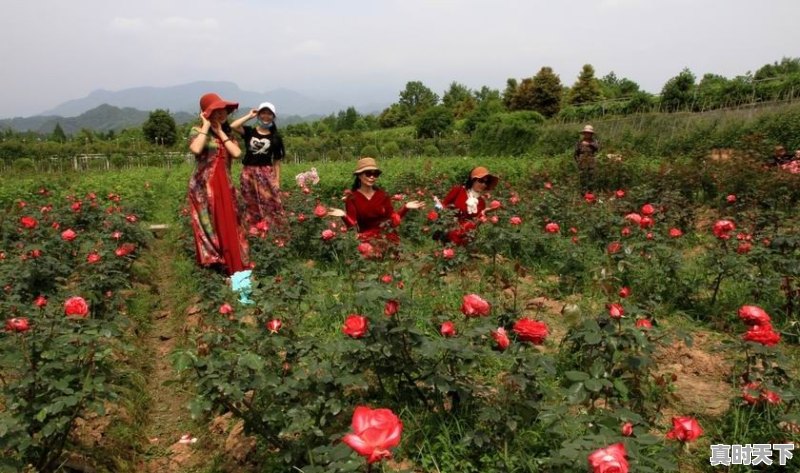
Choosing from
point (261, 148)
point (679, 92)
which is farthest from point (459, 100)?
point (261, 148)

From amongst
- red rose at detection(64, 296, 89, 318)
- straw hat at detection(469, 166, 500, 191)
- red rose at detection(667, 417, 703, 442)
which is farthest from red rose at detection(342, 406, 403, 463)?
straw hat at detection(469, 166, 500, 191)

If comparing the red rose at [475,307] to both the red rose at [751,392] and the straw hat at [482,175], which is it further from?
the straw hat at [482,175]

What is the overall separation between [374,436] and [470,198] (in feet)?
14.0

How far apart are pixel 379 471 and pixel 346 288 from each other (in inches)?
95.5

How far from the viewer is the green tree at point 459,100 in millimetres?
48109

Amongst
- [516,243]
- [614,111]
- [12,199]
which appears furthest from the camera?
Result: [614,111]

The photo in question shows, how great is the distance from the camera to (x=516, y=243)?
16.2ft

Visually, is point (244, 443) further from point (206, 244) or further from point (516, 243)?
point (516, 243)

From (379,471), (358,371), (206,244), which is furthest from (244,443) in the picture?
(206,244)

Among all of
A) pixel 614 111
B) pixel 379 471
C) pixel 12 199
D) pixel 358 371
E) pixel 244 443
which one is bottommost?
pixel 244 443

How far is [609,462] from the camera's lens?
1159mm

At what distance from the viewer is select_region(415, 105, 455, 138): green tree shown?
35.7m

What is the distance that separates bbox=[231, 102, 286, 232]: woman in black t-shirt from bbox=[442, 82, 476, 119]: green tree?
42.5m

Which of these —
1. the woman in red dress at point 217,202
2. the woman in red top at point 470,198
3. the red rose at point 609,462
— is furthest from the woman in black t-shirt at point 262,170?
the red rose at point 609,462
